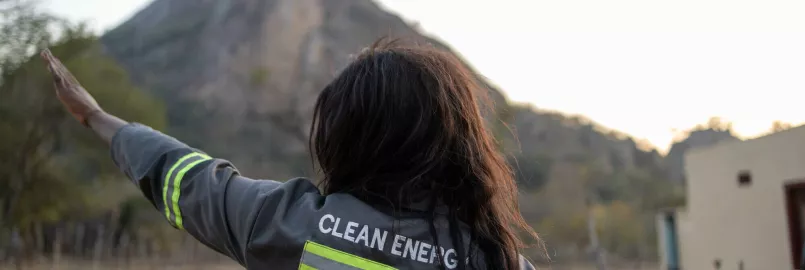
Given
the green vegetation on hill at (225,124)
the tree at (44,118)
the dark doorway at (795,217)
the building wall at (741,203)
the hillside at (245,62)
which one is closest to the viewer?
the dark doorway at (795,217)

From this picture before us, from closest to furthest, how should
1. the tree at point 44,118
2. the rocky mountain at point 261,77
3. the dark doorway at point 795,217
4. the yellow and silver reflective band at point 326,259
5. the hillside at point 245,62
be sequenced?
the yellow and silver reflective band at point 326,259
the dark doorway at point 795,217
the tree at point 44,118
the rocky mountain at point 261,77
the hillside at point 245,62

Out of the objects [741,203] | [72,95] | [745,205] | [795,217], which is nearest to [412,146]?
[72,95]

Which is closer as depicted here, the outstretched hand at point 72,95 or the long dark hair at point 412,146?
the long dark hair at point 412,146

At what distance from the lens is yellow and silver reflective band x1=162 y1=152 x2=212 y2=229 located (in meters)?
1.20

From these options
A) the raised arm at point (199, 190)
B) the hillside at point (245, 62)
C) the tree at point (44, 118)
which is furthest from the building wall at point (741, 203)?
the hillside at point (245, 62)

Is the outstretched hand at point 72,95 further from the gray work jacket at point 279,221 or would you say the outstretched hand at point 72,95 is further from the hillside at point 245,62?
the hillside at point 245,62

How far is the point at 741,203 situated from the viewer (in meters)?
12.6

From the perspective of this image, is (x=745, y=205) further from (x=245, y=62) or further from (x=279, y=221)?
(x=245, y=62)

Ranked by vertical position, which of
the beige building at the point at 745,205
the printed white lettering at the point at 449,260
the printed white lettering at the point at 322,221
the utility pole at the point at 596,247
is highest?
the printed white lettering at the point at 322,221

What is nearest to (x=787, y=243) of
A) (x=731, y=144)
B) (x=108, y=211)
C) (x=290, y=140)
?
(x=731, y=144)

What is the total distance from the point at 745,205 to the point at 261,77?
1948 inches

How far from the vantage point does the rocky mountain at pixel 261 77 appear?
55.4 m

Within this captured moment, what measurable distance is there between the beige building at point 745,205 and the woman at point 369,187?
34.7 feet

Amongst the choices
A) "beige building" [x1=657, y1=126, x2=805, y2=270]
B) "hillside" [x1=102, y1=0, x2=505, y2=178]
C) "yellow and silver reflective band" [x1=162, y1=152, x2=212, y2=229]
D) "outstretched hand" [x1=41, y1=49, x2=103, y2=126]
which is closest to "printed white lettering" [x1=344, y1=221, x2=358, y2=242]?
"yellow and silver reflective band" [x1=162, y1=152, x2=212, y2=229]
